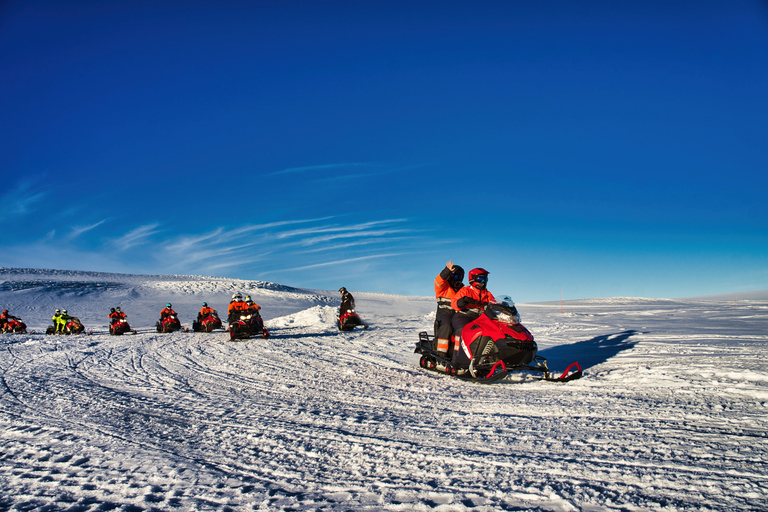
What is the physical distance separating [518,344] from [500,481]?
3.49 m

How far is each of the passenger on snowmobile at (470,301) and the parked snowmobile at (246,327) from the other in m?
8.27

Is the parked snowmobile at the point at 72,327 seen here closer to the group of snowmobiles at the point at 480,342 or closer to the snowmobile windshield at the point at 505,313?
the group of snowmobiles at the point at 480,342

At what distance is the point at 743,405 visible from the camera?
13.1ft

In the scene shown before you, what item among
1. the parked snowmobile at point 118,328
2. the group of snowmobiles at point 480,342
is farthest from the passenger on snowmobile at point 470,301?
the parked snowmobile at point 118,328

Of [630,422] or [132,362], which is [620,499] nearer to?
[630,422]

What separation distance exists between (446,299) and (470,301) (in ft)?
2.40

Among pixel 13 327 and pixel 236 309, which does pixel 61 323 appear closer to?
pixel 13 327

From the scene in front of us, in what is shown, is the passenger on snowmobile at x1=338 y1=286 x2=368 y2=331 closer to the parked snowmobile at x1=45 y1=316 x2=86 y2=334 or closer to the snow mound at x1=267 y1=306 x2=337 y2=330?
the snow mound at x1=267 y1=306 x2=337 y2=330

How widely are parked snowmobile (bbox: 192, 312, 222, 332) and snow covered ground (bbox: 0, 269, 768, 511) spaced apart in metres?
9.55

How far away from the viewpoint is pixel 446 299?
7.35m

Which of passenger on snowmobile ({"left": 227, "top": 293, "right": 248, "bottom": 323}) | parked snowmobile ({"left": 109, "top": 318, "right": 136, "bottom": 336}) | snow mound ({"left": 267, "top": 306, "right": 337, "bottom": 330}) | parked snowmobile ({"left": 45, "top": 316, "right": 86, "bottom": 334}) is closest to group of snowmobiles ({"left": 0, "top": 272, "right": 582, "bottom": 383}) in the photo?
passenger on snowmobile ({"left": 227, "top": 293, "right": 248, "bottom": 323})

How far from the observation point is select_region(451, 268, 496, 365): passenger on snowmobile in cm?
668

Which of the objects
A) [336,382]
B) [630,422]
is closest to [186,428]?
[336,382]

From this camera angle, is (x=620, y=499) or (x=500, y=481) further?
(x=500, y=481)
